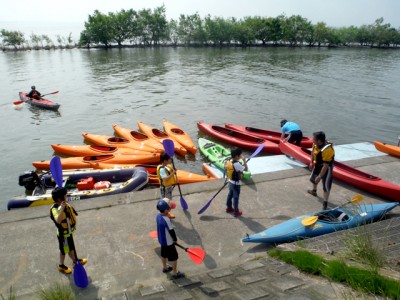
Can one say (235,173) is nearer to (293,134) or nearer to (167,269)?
(167,269)

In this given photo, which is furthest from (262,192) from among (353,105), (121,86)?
(121,86)

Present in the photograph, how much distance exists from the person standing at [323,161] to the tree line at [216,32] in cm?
8126

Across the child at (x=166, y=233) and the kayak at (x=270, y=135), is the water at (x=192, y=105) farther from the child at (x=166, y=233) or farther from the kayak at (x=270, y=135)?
the child at (x=166, y=233)

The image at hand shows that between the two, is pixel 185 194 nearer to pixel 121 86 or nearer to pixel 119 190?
pixel 119 190

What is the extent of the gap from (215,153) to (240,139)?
2112 mm

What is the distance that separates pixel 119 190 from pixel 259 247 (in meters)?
4.08

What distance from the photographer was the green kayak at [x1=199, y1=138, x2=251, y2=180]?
1030 cm

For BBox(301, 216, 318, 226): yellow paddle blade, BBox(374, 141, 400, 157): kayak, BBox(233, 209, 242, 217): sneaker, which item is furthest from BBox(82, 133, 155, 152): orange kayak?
BBox(374, 141, 400, 157): kayak

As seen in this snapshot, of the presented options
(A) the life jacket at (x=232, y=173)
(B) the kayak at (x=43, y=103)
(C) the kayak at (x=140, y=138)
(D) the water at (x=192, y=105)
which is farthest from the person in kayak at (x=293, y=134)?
(B) the kayak at (x=43, y=103)

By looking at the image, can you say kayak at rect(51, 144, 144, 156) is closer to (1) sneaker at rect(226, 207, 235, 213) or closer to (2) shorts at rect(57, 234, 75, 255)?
(1) sneaker at rect(226, 207, 235, 213)

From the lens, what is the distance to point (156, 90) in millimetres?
25578

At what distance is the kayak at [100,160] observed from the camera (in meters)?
10.2

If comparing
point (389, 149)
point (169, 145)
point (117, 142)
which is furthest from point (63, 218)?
point (389, 149)

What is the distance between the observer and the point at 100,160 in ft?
34.2
